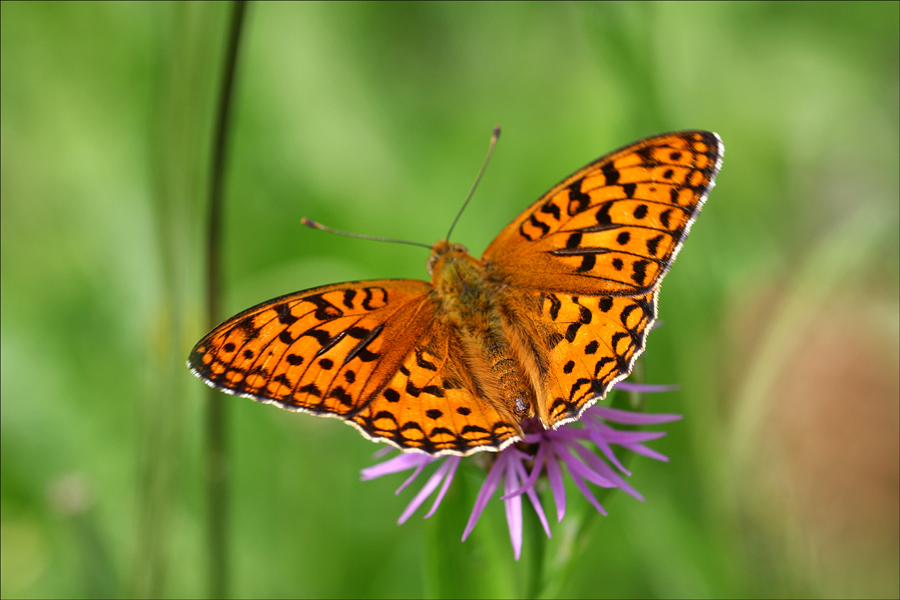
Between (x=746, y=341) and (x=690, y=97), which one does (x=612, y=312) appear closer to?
(x=746, y=341)

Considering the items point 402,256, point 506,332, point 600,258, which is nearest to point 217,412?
point 506,332

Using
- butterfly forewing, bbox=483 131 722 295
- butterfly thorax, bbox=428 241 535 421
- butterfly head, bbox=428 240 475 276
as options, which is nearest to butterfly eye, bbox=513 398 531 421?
butterfly thorax, bbox=428 241 535 421

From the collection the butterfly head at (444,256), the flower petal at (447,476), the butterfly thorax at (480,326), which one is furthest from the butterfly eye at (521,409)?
the butterfly head at (444,256)

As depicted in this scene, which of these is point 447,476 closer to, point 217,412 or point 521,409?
point 521,409

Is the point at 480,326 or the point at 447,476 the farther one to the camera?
the point at 480,326

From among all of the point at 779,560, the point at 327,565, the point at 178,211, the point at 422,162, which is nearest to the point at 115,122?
the point at 422,162

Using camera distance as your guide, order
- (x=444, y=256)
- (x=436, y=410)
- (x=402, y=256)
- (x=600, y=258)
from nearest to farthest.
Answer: (x=436, y=410) → (x=600, y=258) → (x=444, y=256) → (x=402, y=256)

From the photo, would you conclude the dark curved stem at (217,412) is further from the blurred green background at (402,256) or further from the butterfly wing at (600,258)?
the butterfly wing at (600,258)

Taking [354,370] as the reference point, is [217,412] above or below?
below
